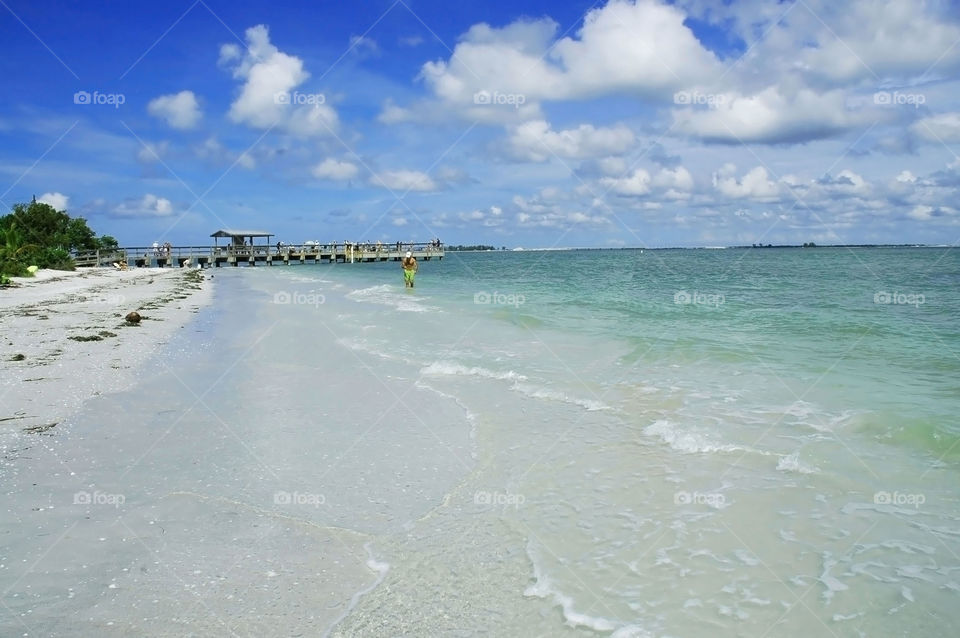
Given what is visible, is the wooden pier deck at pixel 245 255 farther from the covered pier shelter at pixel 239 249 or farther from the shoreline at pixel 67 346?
the shoreline at pixel 67 346

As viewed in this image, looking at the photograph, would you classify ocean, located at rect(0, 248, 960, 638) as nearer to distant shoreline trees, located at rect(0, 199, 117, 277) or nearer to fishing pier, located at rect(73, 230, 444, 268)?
distant shoreline trees, located at rect(0, 199, 117, 277)

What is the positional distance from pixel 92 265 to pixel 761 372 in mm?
59973

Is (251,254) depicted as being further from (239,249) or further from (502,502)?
(502,502)

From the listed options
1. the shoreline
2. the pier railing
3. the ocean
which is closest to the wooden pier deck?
the pier railing

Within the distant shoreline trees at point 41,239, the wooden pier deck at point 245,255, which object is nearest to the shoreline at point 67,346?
the distant shoreline trees at point 41,239

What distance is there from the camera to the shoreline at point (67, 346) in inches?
329

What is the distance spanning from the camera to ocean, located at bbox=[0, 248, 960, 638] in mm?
3947

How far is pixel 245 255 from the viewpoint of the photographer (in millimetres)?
77375

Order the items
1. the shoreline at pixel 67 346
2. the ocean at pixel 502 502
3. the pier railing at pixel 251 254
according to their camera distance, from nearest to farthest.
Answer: the ocean at pixel 502 502 → the shoreline at pixel 67 346 → the pier railing at pixel 251 254

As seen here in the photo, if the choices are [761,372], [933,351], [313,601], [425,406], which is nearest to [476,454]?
[425,406]

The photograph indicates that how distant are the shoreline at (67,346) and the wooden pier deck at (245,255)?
1381 inches

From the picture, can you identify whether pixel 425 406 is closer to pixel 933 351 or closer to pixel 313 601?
pixel 313 601

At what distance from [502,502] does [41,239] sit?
56364mm

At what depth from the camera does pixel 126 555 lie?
4.48 metres
